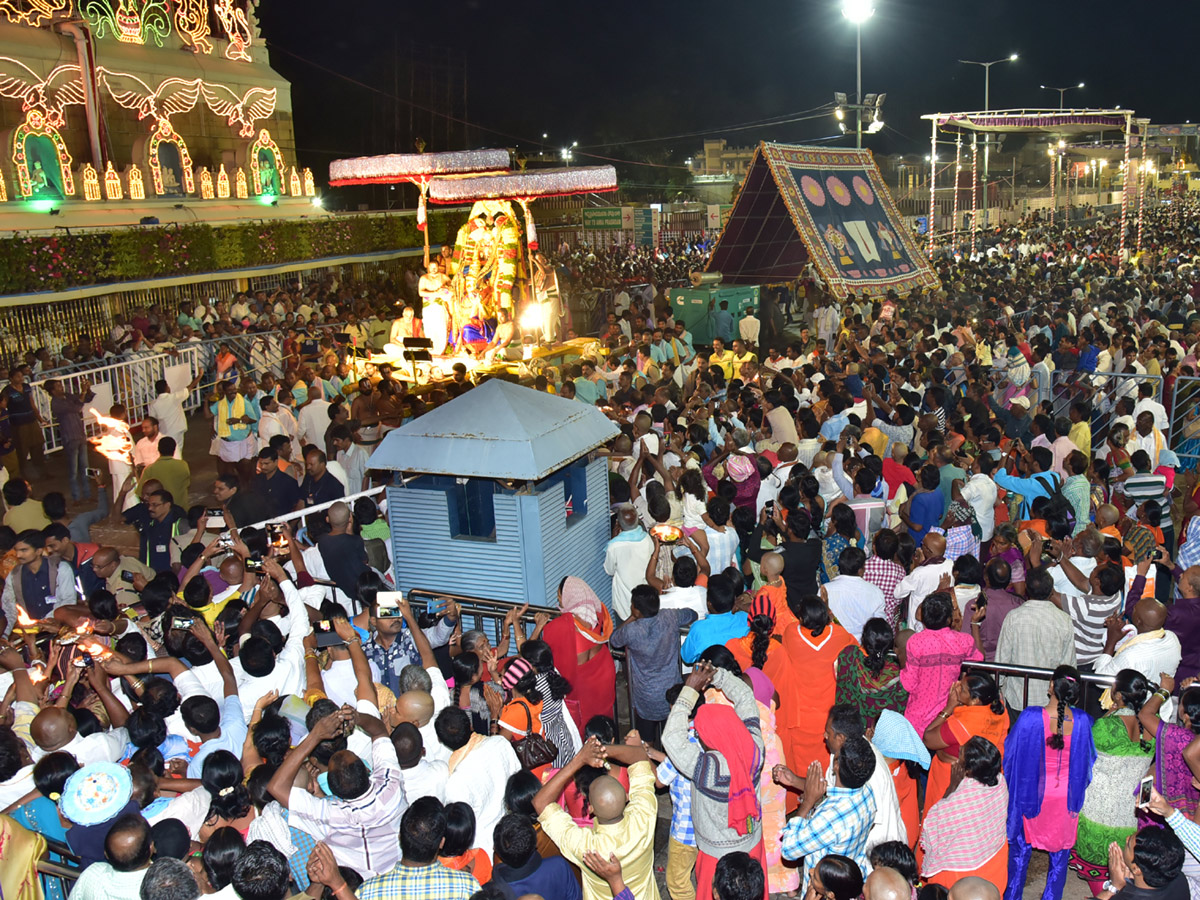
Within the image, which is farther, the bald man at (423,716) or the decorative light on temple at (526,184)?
the decorative light on temple at (526,184)

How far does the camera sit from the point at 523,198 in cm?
1470

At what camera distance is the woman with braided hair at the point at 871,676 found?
4477 millimetres

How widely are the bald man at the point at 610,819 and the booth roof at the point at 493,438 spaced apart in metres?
2.47

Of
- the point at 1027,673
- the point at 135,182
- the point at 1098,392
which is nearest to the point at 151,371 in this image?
the point at 135,182

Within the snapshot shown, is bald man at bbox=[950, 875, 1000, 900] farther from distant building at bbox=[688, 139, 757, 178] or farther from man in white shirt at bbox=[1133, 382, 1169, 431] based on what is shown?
distant building at bbox=[688, 139, 757, 178]

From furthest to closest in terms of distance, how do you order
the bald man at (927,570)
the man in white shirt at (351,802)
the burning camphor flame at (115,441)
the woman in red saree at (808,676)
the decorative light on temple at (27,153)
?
the decorative light on temple at (27,153) → the burning camphor flame at (115,441) → the bald man at (927,570) → the woman in red saree at (808,676) → the man in white shirt at (351,802)

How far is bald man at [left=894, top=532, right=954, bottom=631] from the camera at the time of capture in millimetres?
5574

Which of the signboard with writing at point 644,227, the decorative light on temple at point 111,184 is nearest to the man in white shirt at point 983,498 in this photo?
the decorative light on temple at point 111,184

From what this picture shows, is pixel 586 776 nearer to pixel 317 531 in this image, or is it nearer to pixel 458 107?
pixel 317 531

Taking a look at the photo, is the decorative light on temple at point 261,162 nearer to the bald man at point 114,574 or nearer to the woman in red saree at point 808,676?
the bald man at point 114,574

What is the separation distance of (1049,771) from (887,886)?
4.83 feet

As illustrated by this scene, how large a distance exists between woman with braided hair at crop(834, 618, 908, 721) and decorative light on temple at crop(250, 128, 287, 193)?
24705 mm

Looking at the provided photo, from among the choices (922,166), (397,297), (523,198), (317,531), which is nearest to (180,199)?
(397,297)

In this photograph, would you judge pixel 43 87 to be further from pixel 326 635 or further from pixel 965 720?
pixel 965 720
